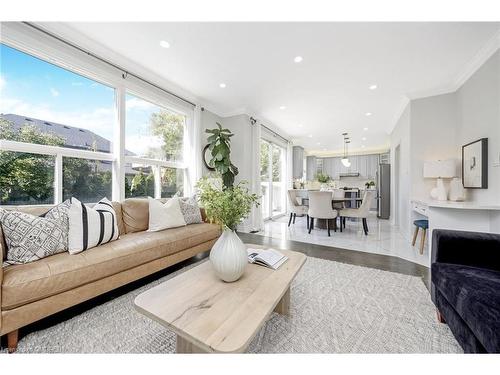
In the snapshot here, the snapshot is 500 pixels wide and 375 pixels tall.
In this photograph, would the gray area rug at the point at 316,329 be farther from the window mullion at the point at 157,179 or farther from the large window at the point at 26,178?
the window mullion at the point at 157,179

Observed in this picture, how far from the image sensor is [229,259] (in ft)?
4.32

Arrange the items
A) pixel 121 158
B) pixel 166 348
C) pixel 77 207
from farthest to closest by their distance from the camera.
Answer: pixel 121 158 → pixel 77 207 → pixel 166 348

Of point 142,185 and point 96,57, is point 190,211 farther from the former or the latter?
point 96,57

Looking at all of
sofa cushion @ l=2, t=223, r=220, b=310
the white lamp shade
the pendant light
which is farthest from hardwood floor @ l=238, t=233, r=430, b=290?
the pendant light

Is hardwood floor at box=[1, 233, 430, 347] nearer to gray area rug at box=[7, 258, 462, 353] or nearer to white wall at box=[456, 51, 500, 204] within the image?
gray area rug at box=[7, 258, 462, 353]

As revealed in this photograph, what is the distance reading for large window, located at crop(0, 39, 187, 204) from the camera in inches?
80.4

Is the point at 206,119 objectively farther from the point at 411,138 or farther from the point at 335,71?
the point at 411,138

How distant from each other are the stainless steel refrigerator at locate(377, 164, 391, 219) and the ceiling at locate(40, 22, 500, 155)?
2.46m

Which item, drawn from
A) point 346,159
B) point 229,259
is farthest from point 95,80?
point 346,159

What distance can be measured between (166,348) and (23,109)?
2.70 m

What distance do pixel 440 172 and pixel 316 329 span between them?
3273 mm

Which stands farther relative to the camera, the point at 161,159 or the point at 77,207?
the point at 161,159
